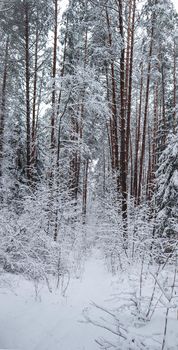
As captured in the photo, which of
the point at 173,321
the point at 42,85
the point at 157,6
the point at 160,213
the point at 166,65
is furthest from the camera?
the point at 42,85

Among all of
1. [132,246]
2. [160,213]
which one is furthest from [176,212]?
[132,246]

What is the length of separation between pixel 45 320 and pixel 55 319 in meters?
0.12

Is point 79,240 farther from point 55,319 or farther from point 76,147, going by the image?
point 55,319

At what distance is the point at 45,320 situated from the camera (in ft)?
12.3

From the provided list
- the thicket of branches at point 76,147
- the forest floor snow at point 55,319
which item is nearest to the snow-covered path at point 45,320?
the forest floor snow at point 55,319

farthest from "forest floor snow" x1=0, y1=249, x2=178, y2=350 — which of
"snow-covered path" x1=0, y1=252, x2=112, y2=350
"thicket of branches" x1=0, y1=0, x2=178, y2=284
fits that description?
"thicket of branches" x1=0, y1=0, x2=178, y2=284

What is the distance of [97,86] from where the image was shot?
307 inches

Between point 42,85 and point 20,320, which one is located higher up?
point 42,85

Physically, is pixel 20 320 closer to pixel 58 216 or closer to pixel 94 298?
pixel 94 298

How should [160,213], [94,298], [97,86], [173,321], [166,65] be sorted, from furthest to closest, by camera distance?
1. [166,65]
2. [97,86]
3. [160,213]
4. [94,298]
5. [173,321]

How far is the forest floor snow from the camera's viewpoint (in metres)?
3.17

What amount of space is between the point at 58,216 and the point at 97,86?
3.43 metres

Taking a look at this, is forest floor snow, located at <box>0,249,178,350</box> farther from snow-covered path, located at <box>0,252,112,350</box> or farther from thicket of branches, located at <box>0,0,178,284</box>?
thicket of branches, located at <box>0,0,178,284</box>

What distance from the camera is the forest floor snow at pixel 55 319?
125 inches
